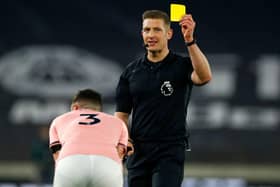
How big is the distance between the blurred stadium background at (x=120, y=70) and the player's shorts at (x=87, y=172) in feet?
19.4

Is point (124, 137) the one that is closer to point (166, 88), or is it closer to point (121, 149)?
point (121, 149)

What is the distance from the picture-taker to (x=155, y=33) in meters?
6.21

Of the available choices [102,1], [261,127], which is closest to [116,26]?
[102,1]

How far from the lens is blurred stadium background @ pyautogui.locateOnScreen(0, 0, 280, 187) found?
39.3 ft

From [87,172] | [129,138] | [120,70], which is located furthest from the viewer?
[120,70]

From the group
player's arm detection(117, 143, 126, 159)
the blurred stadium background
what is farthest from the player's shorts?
the blurred stadium background

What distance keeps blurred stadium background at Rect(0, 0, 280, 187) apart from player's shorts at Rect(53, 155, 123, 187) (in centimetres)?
591

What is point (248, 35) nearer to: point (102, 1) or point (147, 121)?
point (102, 1)

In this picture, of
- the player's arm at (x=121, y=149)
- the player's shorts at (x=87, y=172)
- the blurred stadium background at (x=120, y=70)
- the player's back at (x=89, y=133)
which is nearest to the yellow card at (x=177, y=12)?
the player's back at (x=89, y=133)

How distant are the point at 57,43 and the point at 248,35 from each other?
2383 mm

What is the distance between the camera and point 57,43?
1242 centimetres

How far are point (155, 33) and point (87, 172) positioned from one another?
100 centimetres

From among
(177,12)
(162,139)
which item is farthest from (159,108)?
(177,12)

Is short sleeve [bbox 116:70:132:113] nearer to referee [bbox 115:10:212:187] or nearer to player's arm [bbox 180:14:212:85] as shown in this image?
referee [bbox 115:10:212:187]
